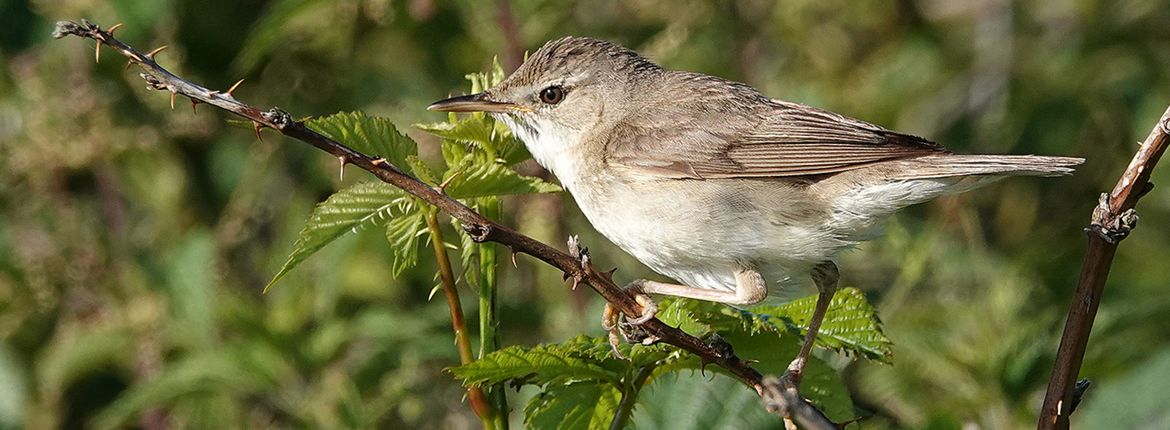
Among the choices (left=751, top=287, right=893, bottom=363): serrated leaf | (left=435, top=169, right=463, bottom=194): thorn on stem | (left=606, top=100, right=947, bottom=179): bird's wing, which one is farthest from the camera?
(left=606, top=100, right=947, bottom=179): bird's wing

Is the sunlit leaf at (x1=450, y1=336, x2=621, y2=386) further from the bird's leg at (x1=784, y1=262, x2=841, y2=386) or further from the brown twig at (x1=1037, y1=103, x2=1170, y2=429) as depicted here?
the brown twig at (x1=1037, y1=103, x2=1170, y2=429)

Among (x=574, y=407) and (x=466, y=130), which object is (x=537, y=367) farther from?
(x=466, y=130)

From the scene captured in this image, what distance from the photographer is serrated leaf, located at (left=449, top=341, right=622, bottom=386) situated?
2.23m

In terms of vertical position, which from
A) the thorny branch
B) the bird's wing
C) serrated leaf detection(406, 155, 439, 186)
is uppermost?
the bird's wing

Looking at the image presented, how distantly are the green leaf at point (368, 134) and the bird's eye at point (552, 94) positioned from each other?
4.21 feet

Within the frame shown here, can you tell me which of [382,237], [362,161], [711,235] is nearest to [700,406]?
[711,235]

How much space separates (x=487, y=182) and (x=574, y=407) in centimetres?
42

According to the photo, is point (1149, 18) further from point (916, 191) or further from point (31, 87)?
point (31, 87)

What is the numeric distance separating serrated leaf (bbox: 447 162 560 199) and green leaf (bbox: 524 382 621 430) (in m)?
0.36

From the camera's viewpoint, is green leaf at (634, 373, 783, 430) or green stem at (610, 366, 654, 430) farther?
green leaf at (634, 373, 783, 430)

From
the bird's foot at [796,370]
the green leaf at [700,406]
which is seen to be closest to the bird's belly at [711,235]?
the green leaf at [700,406]

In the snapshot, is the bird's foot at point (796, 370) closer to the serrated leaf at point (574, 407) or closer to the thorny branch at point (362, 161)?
the serrated leaf at point (574, 407)

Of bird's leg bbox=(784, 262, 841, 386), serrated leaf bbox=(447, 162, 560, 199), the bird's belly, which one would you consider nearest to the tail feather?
the bird's belly

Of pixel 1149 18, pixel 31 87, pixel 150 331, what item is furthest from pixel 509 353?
pixel 1149 18
